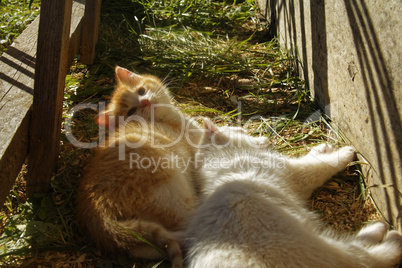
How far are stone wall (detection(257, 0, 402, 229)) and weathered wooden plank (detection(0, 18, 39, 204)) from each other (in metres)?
2.07

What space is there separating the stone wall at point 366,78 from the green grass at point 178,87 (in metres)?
0.22

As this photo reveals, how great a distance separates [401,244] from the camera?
6.15ft

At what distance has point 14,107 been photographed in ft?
7.27

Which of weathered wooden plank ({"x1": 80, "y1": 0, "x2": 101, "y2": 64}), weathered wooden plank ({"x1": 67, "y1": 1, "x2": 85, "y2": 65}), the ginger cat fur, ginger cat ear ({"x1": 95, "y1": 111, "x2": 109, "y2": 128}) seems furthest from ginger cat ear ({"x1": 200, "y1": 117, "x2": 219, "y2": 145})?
weathered wooden plank ({"x1": 80, "y1": 0, "x2": 101, "y2": 64})

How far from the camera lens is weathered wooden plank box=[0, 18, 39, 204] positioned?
2016mm

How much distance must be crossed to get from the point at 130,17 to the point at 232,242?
12.4ft

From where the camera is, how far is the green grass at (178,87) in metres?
2.16

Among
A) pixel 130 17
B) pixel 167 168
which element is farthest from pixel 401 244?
pixel 130 17

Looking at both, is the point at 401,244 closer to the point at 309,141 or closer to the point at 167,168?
the point at 309,141

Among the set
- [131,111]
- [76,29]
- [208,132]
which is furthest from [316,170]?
[76,29]

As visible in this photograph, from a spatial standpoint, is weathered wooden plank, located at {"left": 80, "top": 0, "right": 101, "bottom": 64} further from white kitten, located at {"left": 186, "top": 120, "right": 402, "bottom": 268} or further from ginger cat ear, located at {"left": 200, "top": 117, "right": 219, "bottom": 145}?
white kitten, located at {"left": 186, "top": 120, "right": 402, "bottom": 268}

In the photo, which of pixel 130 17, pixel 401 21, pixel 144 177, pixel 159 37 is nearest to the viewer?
pixel 401 21

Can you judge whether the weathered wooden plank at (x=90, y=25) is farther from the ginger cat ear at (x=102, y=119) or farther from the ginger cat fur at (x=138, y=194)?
the ginger cat fur at (x=138, y=194)

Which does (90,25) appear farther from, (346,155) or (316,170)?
(346,155)
